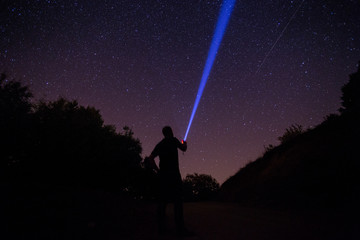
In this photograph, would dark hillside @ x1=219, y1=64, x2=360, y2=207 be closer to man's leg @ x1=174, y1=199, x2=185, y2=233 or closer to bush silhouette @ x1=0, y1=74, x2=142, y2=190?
man's leg @ x1=174, y1=199, x2=185, y2=233

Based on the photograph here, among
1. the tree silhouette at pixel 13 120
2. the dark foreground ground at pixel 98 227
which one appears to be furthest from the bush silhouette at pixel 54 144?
the dark foreground ground at pixel 98 227

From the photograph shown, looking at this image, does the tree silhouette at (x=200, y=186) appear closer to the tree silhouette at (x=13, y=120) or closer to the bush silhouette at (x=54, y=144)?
the bush silhouette at (x=54, y=144)

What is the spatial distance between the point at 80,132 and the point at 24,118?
5.38m

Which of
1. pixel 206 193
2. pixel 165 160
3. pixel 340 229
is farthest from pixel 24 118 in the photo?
pixel 206 193

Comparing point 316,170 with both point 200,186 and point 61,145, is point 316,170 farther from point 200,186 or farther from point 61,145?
point 200,186

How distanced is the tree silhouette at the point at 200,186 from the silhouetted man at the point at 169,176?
181 feet

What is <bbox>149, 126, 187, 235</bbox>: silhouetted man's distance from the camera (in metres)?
3.55

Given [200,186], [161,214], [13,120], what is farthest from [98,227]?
[200,186]

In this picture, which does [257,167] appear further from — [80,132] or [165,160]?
[80,132]

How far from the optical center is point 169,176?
3.70 metres

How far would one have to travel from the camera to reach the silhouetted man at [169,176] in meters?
3.55

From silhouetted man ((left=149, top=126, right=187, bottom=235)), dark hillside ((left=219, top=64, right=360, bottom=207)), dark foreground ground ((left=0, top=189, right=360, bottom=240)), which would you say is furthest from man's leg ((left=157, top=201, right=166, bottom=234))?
dark hillside ((left=219, top=64, right=360, bottom=207))

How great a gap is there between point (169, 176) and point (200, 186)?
61.8 metres

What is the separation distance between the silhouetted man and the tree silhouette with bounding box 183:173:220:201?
55143mm
